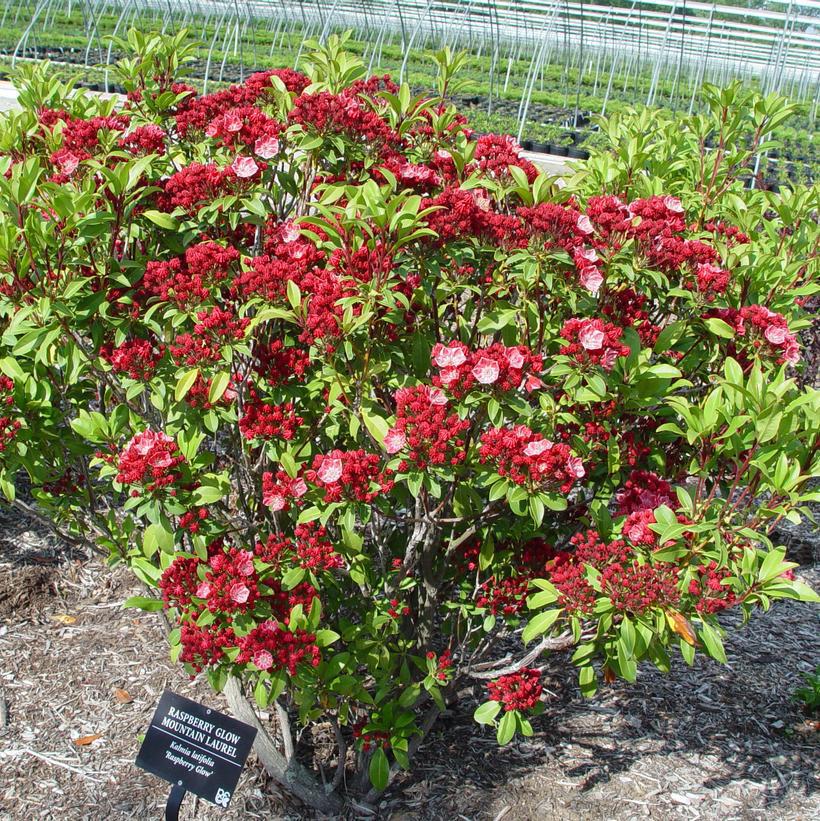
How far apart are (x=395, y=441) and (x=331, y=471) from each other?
0.58 ft

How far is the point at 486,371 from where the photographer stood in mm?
2141

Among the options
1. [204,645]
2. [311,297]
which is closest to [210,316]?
[311,297]

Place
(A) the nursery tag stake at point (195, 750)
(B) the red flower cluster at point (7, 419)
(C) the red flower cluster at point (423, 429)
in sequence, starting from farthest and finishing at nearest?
(B) the red flower cluster at point (7, 419)
(A) the nursery tag stake at point (195, 750)
(C) the red flower cluster at point (423, 429)

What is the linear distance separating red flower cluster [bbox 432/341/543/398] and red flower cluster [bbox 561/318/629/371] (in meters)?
0.10

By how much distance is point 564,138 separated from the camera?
15758 millimetres

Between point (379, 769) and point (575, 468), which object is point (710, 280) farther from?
point (379, 769)

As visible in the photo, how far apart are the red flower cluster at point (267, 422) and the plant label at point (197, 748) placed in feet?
2.54

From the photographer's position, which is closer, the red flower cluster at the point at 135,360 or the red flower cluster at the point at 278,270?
the red flower cluster at the point at 278,270

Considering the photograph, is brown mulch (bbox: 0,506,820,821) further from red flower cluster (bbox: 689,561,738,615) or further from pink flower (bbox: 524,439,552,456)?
pink flower (bbox: 524,439,552,456)

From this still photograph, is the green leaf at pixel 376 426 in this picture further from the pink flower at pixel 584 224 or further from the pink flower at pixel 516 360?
the pink flower at pixel 584 224

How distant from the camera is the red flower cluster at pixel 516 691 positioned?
8.57ft

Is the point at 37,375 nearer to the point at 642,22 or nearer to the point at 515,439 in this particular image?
the point at 515,439

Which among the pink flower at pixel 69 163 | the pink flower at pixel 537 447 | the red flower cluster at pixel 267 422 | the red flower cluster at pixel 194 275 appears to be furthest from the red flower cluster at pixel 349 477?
the pink flower at pixel 69 163

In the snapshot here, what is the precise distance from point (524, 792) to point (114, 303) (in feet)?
6.77
